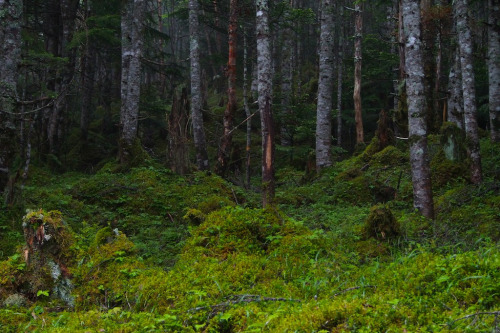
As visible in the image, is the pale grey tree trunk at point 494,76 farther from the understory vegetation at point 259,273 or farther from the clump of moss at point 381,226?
the clump of moss at point 381,226

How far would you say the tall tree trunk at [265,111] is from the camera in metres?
9.18

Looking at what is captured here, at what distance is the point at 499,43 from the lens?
16047 millimetres

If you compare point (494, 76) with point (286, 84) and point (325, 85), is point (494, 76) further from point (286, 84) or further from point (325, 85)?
point (286, 84)

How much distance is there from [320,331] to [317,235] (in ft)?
9.96

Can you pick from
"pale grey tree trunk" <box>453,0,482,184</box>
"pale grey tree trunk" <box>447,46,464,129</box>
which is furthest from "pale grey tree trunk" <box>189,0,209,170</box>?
"pale grey tree trunk" <box>447,46,464,129</box>

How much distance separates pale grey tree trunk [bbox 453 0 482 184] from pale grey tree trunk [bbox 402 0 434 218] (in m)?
3.34

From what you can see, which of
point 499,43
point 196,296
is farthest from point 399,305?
point 499,43

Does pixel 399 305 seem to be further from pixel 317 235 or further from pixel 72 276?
pixel 72 276

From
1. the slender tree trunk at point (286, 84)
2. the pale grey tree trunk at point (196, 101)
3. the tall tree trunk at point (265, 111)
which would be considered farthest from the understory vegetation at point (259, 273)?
the slender tree trunk at point (286, 84)

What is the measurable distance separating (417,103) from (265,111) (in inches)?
121

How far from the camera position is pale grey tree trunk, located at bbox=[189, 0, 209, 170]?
16.5 metres

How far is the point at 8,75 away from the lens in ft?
28.9

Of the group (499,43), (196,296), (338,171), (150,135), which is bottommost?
(196,296)

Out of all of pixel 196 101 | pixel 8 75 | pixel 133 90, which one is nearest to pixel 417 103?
pixel 8 75
